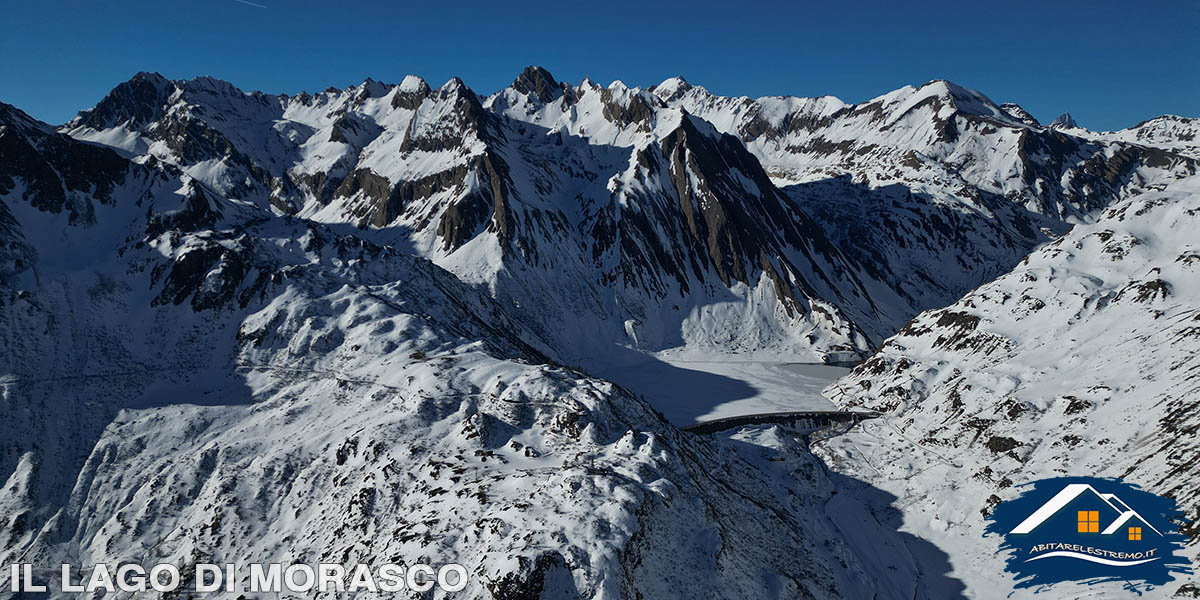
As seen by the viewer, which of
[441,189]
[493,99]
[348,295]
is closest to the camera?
[348,295]

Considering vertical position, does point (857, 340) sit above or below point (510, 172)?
below

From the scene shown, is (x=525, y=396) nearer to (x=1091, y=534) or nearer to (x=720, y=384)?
(x=1091, y=534)

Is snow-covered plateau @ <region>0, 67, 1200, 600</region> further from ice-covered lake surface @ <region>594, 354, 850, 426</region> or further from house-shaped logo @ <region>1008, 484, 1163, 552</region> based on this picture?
house-shaped logo @ <region>1008, 484, 1163, 552</region>

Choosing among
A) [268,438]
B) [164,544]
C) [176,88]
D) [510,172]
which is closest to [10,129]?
[268,438]

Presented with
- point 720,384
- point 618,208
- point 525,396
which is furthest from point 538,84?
point 525,396

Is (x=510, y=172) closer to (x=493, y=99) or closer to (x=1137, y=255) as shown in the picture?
(x=493, y=99)

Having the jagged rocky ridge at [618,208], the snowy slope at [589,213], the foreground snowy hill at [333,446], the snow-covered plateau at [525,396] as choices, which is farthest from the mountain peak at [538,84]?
the foreground snowy hill at [333,446]
